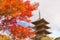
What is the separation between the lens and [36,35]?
148 feet

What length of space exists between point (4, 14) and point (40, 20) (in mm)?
12998

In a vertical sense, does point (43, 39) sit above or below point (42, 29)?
below

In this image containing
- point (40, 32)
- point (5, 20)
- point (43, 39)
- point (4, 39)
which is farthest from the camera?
point (40, 32)

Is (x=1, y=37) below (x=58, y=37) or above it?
below

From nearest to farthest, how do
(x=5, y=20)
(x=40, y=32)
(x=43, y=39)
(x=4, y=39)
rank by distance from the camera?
1. (x=4, y=39)
2. (x=5, y=20)
3. (x=43, y=39)
4. (x=40, y=32)

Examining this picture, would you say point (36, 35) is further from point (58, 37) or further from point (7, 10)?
point (7, 10)

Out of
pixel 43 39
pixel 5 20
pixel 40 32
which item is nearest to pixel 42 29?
pixel 40 32

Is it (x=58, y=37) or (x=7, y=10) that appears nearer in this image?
(x=7, y=10)

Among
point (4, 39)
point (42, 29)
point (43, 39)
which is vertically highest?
point (42, 29)

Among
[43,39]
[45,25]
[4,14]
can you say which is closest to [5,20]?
[4,14]

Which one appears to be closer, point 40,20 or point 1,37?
point 1,37

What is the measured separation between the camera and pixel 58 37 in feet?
155

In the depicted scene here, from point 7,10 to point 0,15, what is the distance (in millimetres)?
1223

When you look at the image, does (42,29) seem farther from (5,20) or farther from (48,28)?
(5,20)
